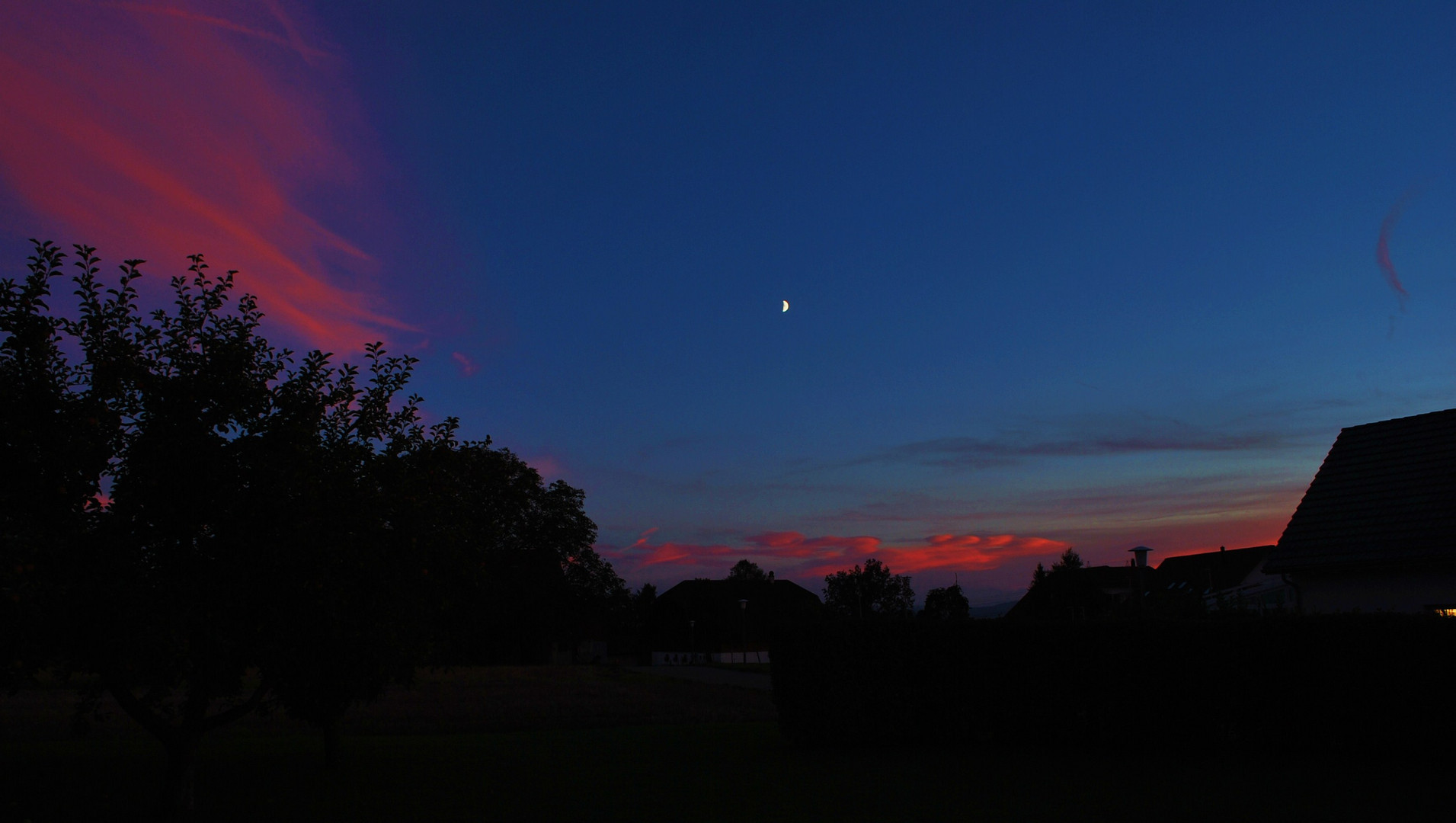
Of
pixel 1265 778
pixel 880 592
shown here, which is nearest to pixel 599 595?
pixel 880 592

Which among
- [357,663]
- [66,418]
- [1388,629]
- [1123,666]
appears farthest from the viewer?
[1123,666]

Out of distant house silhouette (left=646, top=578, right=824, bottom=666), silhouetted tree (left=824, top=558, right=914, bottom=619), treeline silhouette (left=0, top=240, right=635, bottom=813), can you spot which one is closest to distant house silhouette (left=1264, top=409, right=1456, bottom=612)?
treeline silhouette (left=0, top=240, right=635, bottom=813)

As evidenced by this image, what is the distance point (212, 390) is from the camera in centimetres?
1040

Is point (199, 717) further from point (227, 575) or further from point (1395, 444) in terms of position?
point (1395, 444)

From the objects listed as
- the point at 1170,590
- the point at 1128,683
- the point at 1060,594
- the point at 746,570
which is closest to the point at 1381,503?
the point at 1170,590

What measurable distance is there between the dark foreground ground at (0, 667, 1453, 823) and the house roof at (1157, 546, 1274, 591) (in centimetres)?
7607

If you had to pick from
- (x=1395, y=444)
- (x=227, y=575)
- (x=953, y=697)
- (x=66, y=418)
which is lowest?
(x=953, y=697)

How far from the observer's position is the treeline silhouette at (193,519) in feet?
30.1

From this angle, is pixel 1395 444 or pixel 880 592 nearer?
pixel 1395 444

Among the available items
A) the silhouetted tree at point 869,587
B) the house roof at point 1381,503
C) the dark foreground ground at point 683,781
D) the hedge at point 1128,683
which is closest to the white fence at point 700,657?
the silhouetted tree at point 869,587

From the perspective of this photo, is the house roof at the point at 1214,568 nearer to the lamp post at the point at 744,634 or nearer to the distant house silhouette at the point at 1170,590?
the distant house silhouette at the point at 1170,590

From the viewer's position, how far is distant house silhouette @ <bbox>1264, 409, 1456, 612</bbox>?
19.0 m

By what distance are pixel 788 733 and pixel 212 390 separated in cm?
1091

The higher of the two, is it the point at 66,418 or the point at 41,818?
the point at 66,418
